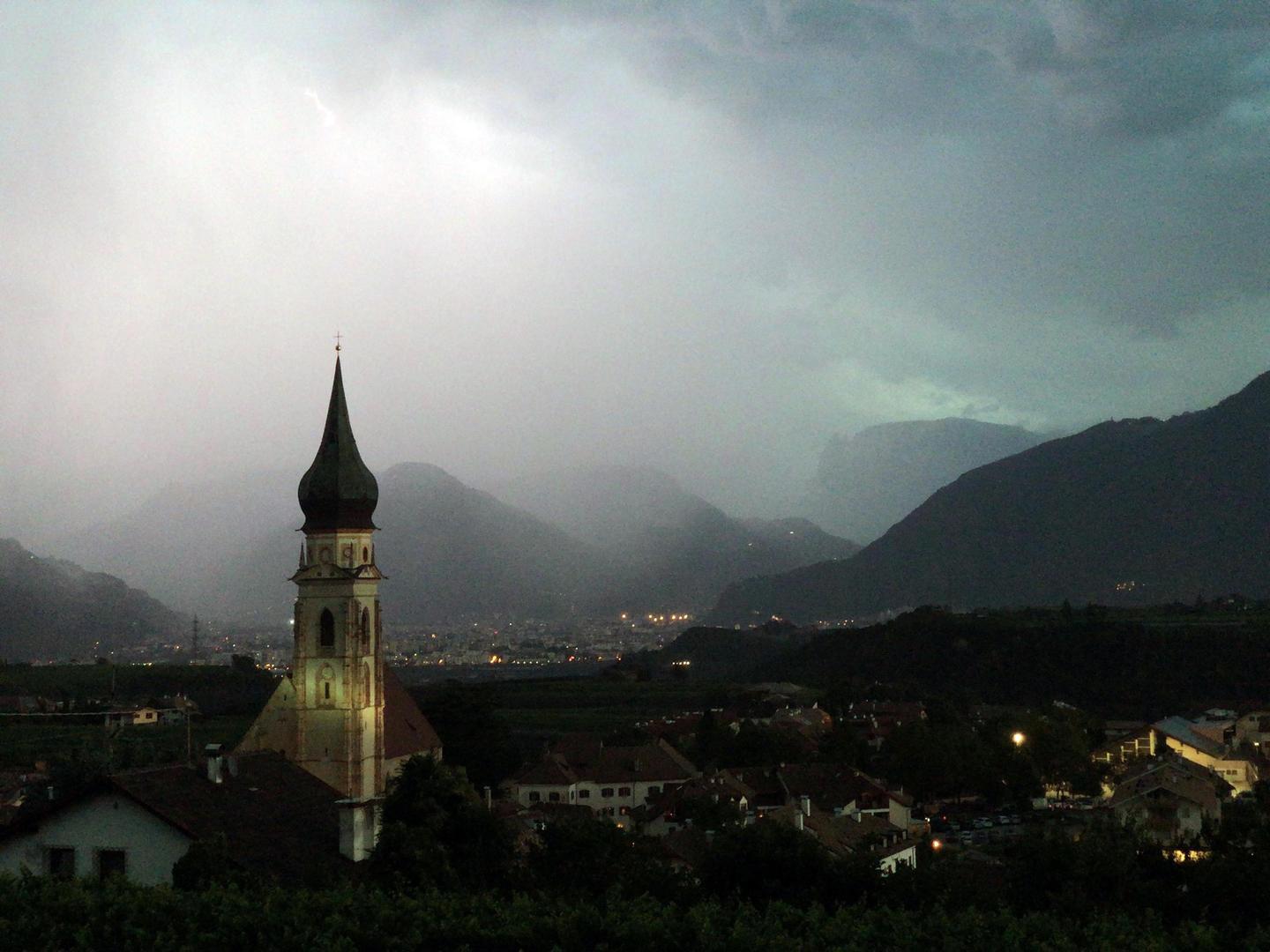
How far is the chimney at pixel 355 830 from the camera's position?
22766mm

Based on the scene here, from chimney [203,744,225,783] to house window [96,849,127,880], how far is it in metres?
2.68

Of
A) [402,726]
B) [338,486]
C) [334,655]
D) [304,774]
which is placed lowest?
[402,726]

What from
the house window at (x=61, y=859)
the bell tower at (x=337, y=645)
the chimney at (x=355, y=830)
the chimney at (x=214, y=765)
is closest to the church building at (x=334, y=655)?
the bell tower at (x=337, y=645)

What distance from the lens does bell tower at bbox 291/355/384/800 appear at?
147ft

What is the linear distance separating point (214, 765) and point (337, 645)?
21.2m

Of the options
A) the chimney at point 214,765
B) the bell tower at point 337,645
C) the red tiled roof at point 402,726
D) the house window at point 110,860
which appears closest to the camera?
the house window at point 110,860

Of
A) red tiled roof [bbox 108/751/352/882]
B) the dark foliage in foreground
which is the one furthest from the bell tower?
the dark foliage in foreground

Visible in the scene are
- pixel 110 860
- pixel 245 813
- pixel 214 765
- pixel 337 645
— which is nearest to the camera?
pixel 110 860

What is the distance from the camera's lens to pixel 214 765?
78.4ft

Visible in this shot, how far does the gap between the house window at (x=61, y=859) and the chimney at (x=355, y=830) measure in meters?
4.11

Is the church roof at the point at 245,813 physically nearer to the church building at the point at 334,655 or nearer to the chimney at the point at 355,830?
the chimney at the point at 355,830

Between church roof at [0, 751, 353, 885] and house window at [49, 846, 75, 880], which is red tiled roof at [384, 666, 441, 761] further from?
house window at [49, 846, 75, 880]

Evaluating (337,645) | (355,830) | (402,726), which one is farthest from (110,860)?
(402,726)

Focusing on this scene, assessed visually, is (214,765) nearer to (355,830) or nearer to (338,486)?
(355,830)
